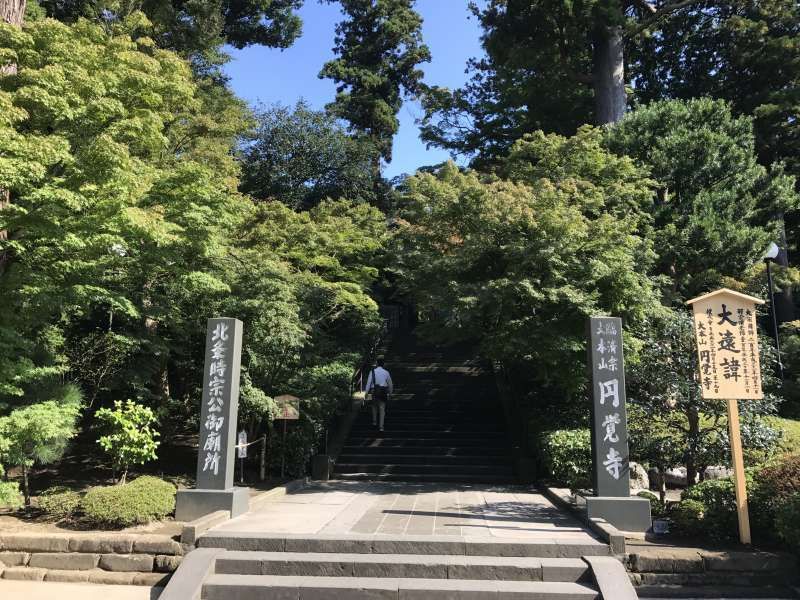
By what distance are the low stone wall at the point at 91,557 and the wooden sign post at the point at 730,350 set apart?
21.8 ft

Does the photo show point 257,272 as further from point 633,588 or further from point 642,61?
point 642,61

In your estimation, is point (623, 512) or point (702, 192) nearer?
point (623, 512)

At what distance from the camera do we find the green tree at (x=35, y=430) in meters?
6.59

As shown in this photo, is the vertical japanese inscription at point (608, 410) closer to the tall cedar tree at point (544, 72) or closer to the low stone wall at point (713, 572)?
the low stone wall at point (713, 572)

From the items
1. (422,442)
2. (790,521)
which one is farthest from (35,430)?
(790,521)

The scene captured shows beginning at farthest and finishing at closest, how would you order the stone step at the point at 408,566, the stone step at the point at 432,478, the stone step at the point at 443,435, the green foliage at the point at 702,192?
the green foliage at the point at 702,192, the stone step at the point at 443,435, the stone step at the point at 432,478, the stone step at the point at 408,566

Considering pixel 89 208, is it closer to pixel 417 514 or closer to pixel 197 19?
pixel 417 514

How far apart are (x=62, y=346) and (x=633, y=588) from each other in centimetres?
974

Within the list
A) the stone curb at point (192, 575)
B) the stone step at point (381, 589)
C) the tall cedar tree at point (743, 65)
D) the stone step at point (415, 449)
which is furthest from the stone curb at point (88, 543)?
the tall cedar tree at point (743, 65)

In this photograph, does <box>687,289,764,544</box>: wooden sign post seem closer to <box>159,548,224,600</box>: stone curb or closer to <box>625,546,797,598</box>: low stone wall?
<box>625,546,797,598</box>: low stone wall

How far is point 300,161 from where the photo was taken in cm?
2309

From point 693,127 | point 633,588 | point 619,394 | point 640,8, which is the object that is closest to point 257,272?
point 619,394

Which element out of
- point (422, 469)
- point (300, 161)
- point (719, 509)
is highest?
point (300, 161)

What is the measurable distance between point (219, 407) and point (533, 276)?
18.1 ft
